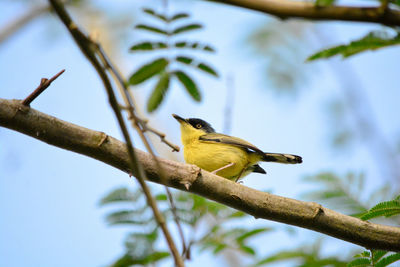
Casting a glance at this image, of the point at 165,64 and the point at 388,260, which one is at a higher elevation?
the point at 165,64

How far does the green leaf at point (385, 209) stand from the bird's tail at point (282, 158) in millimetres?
2061

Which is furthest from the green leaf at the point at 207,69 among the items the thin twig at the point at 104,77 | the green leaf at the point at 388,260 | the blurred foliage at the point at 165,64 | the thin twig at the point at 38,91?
the thin twig at the point at 104,77

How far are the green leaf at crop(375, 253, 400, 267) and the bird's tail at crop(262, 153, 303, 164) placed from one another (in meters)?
2.08

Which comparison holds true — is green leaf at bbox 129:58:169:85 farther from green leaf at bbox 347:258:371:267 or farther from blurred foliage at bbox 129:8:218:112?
green leaf at bbox 347:258:371:267

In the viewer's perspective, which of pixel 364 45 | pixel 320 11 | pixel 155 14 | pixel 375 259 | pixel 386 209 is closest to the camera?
pixel 320 11

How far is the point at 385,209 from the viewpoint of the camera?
3.18 meters

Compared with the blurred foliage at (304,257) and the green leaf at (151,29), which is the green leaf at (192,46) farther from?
the blurred foliage at (304,257)

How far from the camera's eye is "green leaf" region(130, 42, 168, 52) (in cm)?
407

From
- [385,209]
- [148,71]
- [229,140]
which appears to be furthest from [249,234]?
[148,71]

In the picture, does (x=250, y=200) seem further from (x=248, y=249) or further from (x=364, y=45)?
(x=248, y=249)

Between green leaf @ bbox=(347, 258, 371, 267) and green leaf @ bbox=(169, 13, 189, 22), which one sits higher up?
green leaf @ bbox=(169, 13, 189, 22)

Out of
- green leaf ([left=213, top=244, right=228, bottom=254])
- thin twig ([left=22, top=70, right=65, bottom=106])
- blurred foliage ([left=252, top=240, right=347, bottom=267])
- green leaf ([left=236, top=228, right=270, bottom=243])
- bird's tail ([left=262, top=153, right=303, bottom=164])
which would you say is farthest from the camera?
bird's tail ([left=262, top=153, right=303, bottom=164])

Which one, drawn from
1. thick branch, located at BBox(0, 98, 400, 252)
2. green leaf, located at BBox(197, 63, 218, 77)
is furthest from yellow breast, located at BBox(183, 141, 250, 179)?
thick branch, located at BBox(0, 98, 400, 252)

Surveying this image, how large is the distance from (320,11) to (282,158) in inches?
140
